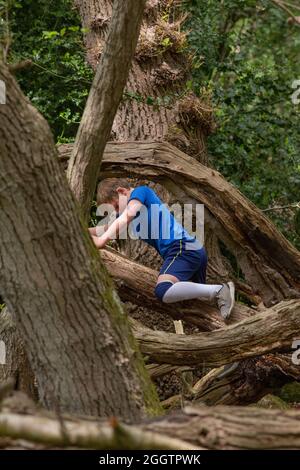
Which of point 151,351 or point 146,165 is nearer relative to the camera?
point 151,351

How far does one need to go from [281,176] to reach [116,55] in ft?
14.9

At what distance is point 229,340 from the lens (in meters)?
6.30

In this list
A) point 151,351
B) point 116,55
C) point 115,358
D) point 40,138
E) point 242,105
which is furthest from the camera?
point 242,105

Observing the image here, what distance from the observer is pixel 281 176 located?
969cm

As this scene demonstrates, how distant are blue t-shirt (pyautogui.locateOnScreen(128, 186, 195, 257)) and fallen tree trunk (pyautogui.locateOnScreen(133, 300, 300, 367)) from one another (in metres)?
0.76

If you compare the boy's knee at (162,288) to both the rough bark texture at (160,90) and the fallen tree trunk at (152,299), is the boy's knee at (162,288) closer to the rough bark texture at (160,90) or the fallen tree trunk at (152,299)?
the fallen tree trunk at (152,299)

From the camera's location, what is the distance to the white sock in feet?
21.5

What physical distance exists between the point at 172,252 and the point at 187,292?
0.34m
